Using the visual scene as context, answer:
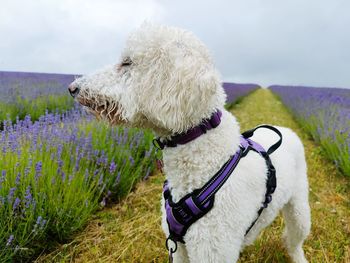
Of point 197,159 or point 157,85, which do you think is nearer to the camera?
point 157,85

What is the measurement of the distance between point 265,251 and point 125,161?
1975 millimetres

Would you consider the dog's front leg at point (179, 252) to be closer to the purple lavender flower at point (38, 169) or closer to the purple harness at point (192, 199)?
the purple harness at point (192, 199)

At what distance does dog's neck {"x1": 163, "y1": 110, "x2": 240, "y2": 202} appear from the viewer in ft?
7.33

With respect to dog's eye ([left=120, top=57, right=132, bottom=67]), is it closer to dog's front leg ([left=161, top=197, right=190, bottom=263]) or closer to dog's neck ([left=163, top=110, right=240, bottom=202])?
dog's neck ([left=163, top=110, right=240, bottom=202])

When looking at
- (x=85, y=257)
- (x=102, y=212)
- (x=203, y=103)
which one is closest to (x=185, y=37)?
(x=203, y=103)

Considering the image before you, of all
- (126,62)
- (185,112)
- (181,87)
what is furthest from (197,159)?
(126,62)

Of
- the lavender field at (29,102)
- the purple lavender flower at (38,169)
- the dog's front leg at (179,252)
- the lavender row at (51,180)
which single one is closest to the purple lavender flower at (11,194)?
the lavender row at (51,180)

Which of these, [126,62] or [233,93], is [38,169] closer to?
[126,62]

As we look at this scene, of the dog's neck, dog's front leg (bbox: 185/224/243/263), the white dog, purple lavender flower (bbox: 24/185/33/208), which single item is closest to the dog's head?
the white dog

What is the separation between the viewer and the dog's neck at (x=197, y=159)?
2.23m

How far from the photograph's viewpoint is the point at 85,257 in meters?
3.64

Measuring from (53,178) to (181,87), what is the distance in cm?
209

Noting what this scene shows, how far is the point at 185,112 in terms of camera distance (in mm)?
2021

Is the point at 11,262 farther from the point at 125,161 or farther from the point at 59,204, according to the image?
the point at 125,161
